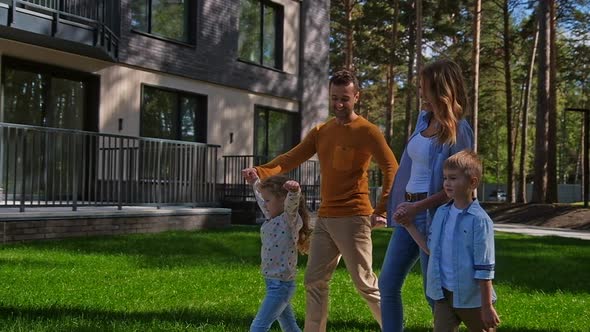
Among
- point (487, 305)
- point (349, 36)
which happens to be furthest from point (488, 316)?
point (349, 36)

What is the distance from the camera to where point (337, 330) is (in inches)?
193

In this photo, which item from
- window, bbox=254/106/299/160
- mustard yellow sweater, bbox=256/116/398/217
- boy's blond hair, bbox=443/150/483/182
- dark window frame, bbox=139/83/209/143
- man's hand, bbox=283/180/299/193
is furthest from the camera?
window, bbox=254/106/299/160

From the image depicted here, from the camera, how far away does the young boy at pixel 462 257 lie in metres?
3.09

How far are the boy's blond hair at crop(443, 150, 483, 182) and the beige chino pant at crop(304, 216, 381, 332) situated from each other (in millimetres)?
1110

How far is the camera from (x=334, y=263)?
170 inches

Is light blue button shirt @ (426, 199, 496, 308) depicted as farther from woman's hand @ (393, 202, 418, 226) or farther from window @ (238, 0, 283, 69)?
window @ (238, 0, 283, 69)

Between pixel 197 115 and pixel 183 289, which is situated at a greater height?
pixel 197 115

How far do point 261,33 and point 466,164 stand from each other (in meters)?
16.3

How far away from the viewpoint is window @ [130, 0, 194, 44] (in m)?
15.4

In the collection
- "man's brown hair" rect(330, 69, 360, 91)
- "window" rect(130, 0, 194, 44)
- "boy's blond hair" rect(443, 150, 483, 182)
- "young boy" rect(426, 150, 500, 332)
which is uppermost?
"window" rect(130, 0, 194, 44)

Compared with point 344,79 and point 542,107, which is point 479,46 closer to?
point 542,107

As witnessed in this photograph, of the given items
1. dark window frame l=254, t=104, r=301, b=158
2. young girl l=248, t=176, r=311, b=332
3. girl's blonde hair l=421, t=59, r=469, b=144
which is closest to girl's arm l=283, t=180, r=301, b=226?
young girl l=248, t=176, r=311, b=332

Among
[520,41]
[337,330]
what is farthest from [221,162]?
[520,41]

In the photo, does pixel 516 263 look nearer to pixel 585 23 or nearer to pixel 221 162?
pixel 221 162
